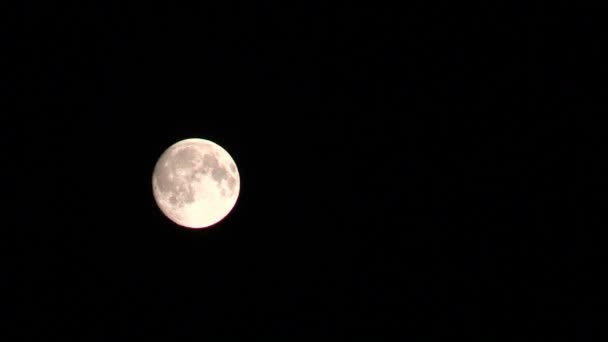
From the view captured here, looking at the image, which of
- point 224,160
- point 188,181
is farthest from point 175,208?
point 224,160

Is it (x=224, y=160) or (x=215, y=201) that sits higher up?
(x=224, y=160)

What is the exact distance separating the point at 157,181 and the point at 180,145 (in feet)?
1.93

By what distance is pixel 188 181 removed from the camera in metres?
7.64

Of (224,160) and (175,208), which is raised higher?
(224,160)

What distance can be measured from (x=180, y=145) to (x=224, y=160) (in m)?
0.64

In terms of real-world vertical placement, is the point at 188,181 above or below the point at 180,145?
below

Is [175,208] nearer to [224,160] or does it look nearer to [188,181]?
[188,181]

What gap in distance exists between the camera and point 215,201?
7809 mm

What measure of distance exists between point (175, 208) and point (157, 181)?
471 millimetres

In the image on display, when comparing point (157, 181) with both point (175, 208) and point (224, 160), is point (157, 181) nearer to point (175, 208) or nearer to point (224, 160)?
point (175, 208)

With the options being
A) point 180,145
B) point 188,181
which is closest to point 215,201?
point 188,181

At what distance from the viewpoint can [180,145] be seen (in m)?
8.00

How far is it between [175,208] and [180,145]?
0.89 m

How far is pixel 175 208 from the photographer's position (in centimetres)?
778
